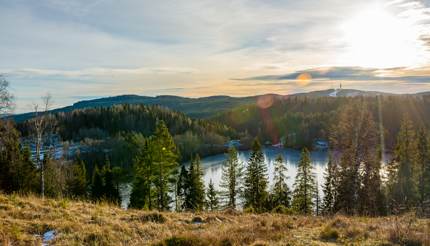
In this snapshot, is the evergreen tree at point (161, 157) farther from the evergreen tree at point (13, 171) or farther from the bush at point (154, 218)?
the bush at point (154, 218)

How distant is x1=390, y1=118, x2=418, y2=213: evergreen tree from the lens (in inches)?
1350

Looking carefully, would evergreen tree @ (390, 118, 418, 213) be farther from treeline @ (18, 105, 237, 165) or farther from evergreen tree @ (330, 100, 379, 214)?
treeline @ (18, 105, 237, 165)

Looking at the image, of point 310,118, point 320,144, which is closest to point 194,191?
point 320,144

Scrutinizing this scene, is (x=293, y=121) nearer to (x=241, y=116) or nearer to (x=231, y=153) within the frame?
(x=241, y=116)

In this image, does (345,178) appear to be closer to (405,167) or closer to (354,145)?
(354,145)

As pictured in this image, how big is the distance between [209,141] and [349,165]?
9131cm

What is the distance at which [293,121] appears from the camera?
157750mm

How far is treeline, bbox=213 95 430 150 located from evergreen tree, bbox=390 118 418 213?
6542cm

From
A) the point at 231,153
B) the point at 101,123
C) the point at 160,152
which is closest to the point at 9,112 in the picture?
the point at 160,152

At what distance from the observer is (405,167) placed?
36.0 metres

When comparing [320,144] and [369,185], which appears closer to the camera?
[369,185]

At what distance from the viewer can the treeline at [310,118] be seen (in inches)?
4958

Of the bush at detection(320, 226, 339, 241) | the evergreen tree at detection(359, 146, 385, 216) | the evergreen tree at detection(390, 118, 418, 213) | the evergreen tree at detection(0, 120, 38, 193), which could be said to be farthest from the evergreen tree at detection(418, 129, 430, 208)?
the evergreen tree at detection(0, 120, 38, 193)

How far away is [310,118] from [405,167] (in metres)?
119
